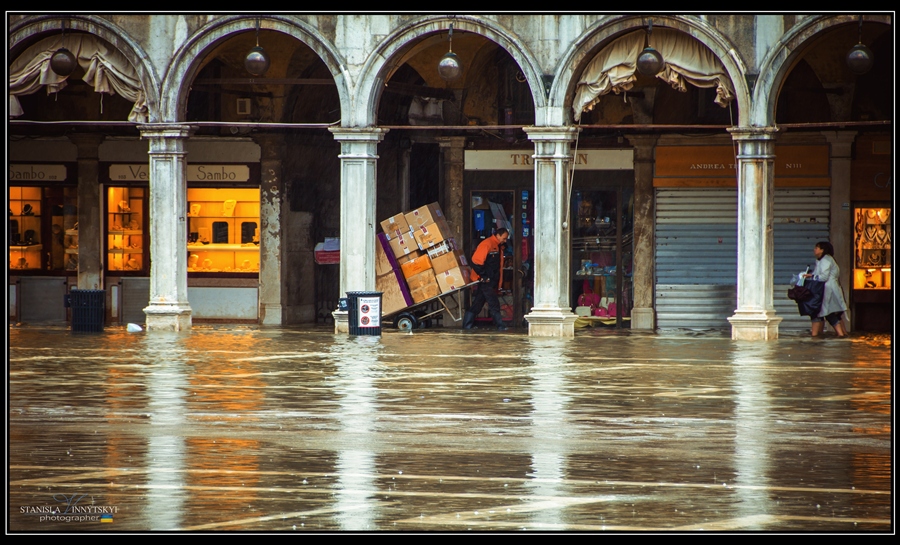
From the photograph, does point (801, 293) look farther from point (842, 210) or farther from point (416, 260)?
point (416, 260)

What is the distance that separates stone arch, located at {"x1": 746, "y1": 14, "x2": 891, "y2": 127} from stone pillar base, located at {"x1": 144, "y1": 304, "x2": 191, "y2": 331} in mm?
9741

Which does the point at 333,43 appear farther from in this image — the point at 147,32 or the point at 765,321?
the point at 765,321

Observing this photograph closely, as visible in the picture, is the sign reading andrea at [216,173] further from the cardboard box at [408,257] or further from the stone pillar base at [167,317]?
the cardboard box at [408,257]

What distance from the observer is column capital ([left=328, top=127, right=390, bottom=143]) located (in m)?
21.8

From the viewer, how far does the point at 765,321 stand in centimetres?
2081

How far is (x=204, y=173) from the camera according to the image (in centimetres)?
2508

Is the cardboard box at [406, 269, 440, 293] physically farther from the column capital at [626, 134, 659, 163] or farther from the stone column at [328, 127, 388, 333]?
the column capital at [626, 134, 659, 163]

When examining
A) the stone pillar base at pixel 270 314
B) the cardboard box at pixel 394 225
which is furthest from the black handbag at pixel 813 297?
the stone pillar base at pixel 270 314

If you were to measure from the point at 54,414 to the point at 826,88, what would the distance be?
51.2 feet

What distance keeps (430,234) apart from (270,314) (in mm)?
3748

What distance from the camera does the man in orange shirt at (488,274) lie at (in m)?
23.3

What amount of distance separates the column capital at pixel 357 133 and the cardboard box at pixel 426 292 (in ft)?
9.34

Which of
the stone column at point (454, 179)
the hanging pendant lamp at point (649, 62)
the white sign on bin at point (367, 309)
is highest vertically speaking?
the hanging pendant lamp at point (649, 62)

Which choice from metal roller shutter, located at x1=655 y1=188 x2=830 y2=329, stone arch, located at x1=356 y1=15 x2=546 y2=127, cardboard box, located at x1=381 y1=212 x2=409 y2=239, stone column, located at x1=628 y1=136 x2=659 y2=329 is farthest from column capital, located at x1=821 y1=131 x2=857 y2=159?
cardboard box, located at x1=381 y1=212 x2=409 y2=239
